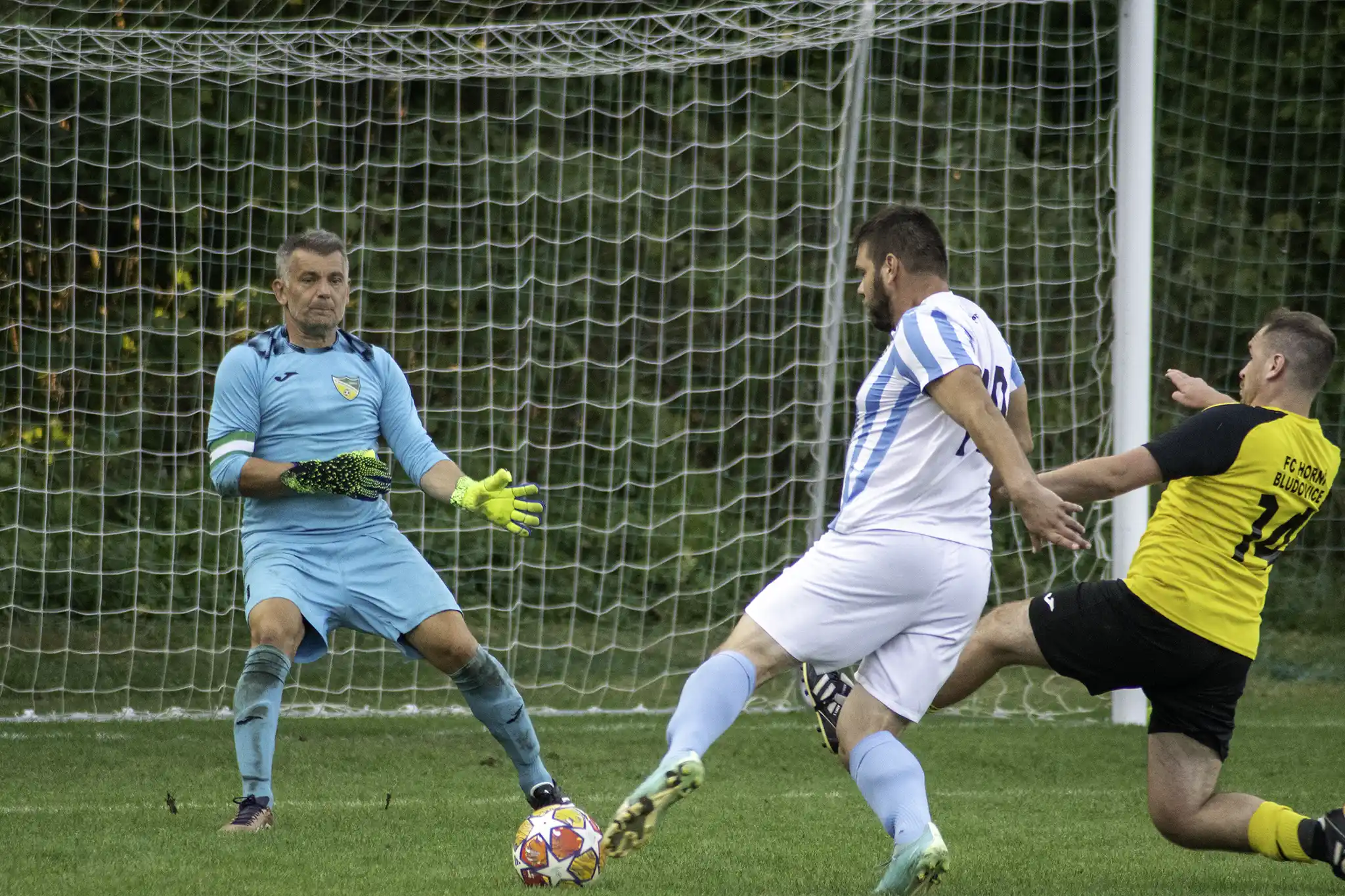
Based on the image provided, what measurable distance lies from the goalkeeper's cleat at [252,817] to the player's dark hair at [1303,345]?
10.9 ft

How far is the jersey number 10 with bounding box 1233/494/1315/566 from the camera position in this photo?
4.50m

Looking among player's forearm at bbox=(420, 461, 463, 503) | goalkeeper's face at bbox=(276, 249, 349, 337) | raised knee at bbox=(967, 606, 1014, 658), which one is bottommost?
raised knee at bbox=(967, 606, 1014, 658)

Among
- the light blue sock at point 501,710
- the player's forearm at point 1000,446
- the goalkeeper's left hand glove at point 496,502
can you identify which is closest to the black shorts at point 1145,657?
the player's forearm at point 1000,446

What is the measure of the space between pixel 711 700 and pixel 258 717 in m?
1.86

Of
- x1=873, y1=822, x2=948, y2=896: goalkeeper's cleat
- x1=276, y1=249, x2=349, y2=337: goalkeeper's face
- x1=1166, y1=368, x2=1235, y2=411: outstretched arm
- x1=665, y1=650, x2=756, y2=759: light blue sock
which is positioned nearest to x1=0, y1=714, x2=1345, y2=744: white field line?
x1=276, y1=249, x2=349, y2=337: goalkeeper's face

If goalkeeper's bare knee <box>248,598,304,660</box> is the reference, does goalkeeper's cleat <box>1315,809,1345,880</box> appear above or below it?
below

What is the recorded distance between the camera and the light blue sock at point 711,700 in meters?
3.90

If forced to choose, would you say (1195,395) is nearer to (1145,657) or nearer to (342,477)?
(1145,657)

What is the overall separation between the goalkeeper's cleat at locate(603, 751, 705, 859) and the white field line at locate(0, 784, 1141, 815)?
7.28 ft

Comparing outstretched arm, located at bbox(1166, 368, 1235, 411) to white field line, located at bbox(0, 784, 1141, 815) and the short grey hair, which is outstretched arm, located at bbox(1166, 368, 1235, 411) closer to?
white field line, located at bbox(0, 784, 1141, 815)

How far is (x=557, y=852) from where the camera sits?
4.23 m

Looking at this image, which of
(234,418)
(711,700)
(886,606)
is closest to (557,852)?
(711,700)

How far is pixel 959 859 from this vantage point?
4875mm

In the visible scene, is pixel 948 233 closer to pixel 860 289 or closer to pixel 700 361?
pixel 700 361
